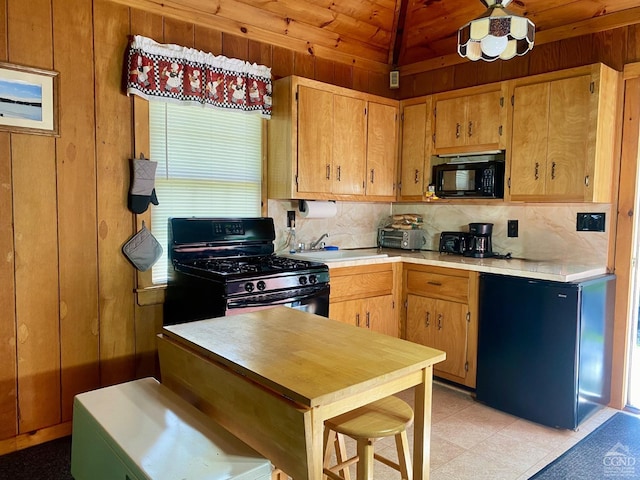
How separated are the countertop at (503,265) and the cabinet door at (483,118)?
893 mm

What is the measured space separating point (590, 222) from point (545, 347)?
99 centimetres

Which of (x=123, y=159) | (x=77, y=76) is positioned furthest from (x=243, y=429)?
(x=77, y=76)

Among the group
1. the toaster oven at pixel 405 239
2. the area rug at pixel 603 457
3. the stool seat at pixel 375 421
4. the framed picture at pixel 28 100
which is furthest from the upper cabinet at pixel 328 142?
the area rug at pixel 603 457

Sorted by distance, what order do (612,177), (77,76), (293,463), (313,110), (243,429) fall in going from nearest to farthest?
1. (293,463)
2. (243,429)
3. (77,76)
4. (612,177)
5. (313,110)

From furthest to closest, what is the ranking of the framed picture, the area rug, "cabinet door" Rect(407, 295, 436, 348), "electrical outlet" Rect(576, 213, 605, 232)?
"cabinet door" Rect(407, 295, 436, 348), "electrical outlet" Rect(576, 213, 605, 232), the framed picture, the area rug

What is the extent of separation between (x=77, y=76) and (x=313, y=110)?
61.0 inches

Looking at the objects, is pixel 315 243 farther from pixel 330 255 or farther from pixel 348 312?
pixel 348 312

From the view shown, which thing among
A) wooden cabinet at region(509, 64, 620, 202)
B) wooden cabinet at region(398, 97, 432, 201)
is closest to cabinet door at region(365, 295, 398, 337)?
wooden cabinet at region(398, 97, 432, 201)

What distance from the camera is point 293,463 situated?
1386mm

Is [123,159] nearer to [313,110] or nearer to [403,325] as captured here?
[313,110]

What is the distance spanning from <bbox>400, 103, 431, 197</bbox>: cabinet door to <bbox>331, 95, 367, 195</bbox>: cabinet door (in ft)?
1.43

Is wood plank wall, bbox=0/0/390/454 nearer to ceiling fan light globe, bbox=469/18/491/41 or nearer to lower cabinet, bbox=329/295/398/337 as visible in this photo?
lower cabinet, bbox=329/295/398/337

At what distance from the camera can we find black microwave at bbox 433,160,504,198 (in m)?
3.50

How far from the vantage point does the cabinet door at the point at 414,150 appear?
3.96 m
